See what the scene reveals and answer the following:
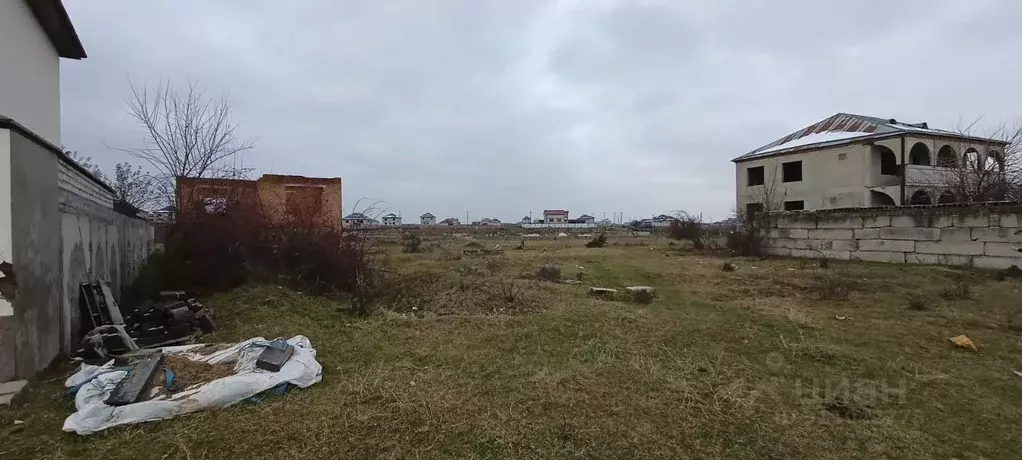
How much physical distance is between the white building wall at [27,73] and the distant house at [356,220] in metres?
4.85

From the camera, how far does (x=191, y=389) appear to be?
3.38 m

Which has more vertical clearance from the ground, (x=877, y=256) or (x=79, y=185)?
(x=79, y=185)

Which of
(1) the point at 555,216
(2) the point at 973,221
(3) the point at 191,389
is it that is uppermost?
(1) the point at 555,216

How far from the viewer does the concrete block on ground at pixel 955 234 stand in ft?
31.7

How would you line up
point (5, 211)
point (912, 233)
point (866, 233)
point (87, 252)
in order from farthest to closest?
1. point (866, 233)
2. point (912, 233)
3. point (87, 252)
4. point (5, 211)

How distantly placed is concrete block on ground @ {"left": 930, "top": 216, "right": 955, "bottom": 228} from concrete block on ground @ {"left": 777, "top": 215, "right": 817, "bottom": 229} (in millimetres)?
2700

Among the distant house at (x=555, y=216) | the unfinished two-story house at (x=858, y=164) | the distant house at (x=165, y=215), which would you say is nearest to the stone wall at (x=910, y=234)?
the unfinished two-story house at (x=858, y=164)

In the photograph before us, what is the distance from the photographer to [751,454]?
9.12 ft

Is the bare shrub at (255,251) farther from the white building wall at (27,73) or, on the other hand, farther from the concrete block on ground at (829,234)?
the concrete block on ground at (829,234)

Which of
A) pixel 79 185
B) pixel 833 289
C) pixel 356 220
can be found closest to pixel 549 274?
pixel 356 220

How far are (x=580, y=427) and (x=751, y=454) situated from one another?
0.99 meters

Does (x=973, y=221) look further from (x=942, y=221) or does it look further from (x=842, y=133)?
(x=842, y=133)

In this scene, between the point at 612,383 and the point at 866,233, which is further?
the point at 866,233

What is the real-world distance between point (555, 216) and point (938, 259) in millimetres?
76661
